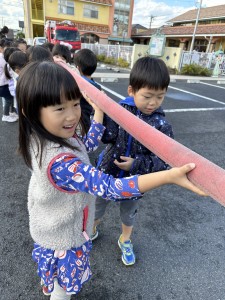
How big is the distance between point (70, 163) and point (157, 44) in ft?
49.8

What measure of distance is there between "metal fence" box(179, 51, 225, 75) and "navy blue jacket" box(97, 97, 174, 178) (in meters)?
15.2

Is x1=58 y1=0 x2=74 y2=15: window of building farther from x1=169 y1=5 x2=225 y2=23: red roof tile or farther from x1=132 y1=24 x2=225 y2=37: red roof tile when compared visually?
x1=169 y1=5 x2=225 y2=23: red roof tile

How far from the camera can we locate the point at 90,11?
97.1 ft

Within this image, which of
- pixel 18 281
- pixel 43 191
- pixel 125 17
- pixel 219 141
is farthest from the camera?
pixel 125 17

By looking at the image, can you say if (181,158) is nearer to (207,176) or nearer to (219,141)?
(207,176)

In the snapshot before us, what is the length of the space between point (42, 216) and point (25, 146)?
39 cm

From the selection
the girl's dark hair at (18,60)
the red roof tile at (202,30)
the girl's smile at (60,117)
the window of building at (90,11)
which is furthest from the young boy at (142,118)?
the window of building at (90,11)

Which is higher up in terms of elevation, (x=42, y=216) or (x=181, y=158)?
(x=181, y=158)

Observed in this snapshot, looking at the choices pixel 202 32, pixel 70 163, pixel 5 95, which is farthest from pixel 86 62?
pixel 202 32

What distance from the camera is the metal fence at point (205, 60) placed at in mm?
15281

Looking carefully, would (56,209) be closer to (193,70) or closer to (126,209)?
(126,209)

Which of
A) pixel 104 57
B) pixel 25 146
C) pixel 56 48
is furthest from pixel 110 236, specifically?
pixel 104 57

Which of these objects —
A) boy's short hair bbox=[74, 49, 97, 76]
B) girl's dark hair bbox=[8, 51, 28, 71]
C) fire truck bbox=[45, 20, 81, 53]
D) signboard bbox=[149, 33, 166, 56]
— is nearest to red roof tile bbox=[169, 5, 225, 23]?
signboard bbox=[149, 33, 166, 56]

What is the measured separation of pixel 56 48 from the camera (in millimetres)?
4062
